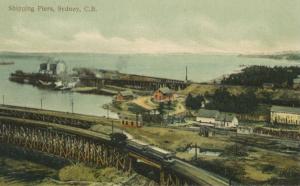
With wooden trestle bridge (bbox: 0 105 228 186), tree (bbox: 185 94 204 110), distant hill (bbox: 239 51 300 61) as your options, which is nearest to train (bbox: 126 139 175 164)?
wooden trestle bridge (bbox: 0 105 228 186)

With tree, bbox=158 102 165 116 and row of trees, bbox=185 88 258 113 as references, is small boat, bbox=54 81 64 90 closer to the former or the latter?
tree, bbox=158 102 165 116

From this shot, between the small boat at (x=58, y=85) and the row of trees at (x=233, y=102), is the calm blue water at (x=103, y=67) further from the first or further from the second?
the row of trees at (x=233, y=102)

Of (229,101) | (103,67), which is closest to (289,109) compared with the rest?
(229,101)

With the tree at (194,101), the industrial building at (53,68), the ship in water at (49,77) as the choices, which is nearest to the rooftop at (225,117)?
the tree at (194,101)

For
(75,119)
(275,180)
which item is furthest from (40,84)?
(275,180)

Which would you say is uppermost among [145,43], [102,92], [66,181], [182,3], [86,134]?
[182,3]

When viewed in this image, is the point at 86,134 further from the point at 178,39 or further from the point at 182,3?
the point at 182,3

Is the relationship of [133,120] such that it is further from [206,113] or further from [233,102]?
[233,102]
